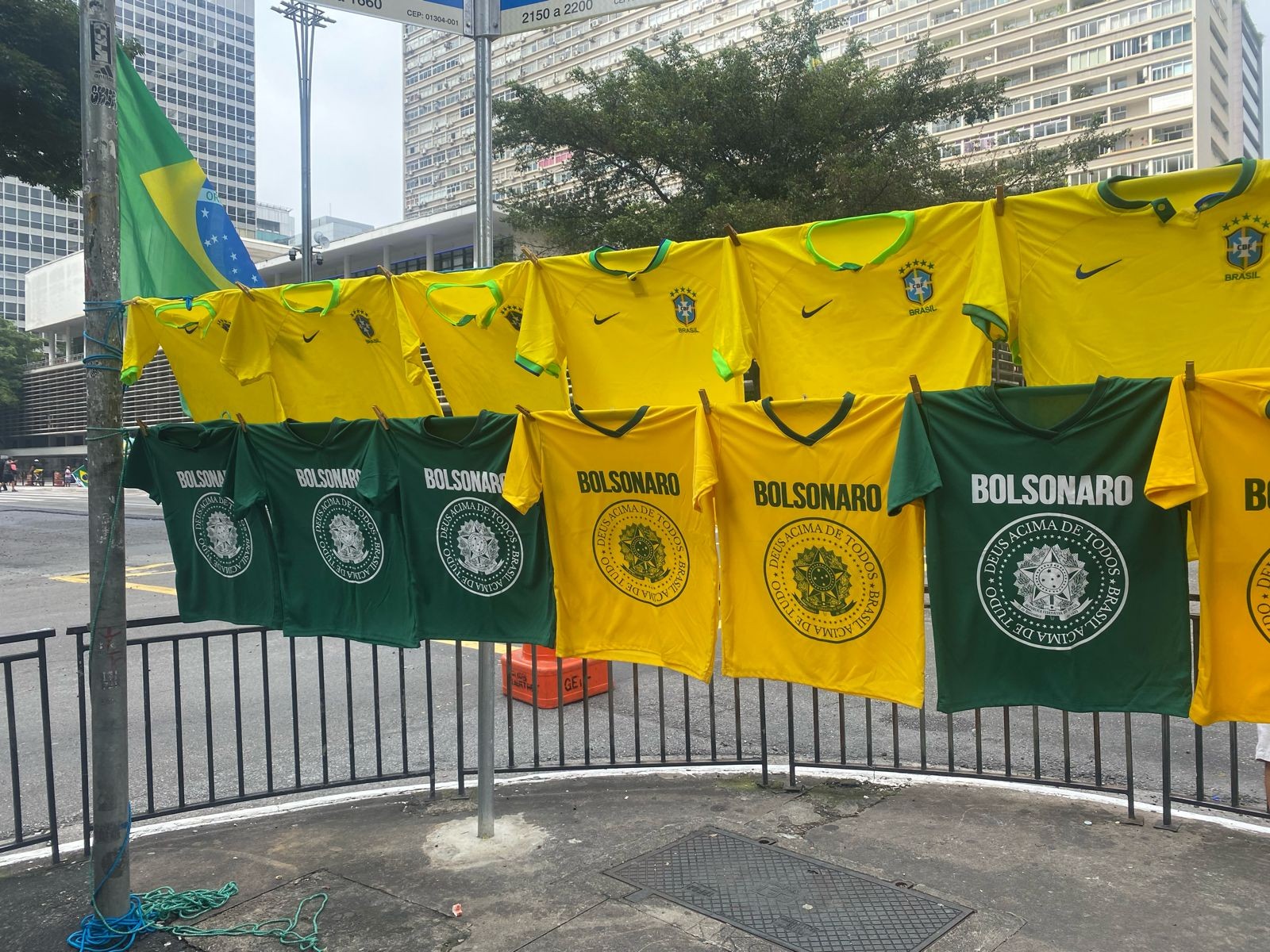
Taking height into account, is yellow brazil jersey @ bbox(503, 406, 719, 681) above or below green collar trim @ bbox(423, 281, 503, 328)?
below

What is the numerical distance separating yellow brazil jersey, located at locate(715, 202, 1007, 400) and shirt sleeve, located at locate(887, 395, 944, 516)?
0.35m

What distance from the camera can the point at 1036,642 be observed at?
380 centimetres

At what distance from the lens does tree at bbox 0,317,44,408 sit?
234 ft

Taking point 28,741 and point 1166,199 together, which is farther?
point 28,741

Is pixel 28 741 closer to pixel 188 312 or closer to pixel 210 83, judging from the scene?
pixel 188 312

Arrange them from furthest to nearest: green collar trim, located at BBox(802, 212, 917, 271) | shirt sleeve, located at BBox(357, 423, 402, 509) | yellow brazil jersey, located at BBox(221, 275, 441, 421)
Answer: yellow brazil jersey, located at BBox(221, 275, 441, 421) → shirt sleeve, located at BBox(357, 423, 402, 509) → green collar trim, located at BBox(802, 212, 917, 271)

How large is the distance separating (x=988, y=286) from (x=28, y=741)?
797cm

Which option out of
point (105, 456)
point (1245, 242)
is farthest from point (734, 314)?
point (105, 456)

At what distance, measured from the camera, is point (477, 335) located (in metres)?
4.94

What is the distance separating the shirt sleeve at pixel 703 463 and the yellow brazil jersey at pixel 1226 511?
5.81ft

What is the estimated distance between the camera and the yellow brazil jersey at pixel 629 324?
4316 millimetres

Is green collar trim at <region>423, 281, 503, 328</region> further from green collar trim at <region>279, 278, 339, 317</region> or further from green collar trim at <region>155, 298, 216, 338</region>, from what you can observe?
green collar trim at <region>155, 298, 216, 338</region>

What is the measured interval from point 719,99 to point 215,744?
18839 mm

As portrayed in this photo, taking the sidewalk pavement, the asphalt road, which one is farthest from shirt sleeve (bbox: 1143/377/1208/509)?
the asphalt road
